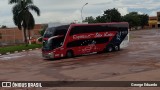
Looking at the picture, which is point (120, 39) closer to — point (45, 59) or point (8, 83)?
point (45, 59)

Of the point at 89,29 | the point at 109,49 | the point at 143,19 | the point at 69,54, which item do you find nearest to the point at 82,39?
the point at 89,29

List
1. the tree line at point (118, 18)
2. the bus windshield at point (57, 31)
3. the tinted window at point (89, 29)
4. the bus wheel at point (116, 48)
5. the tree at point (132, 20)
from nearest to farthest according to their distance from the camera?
the bus windshield at point (57, 31) → the tinted window at point (89, 29) → the bus wheel at point (116, 48) → the tree line at point (118, 18) → the tree at point (132, 20)

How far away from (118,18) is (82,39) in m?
82.1

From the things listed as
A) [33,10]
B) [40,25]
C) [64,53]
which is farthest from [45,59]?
[40,25]

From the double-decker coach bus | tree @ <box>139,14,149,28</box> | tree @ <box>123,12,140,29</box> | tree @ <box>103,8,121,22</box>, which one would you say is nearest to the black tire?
the double-decker coach bus

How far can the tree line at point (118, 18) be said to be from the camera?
107 metres

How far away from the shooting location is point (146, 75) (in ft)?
52.8

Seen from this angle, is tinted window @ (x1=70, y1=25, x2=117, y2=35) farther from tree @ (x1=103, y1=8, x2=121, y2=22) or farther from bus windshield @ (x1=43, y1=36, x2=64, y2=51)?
tree @ (x1=103, y1=8, x2=121, y2=22)

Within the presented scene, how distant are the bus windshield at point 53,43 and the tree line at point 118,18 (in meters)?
75.1

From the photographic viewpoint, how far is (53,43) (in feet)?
90.4

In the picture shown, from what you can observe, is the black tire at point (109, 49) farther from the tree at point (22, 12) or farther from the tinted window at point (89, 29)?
the tree at point (22, 12)

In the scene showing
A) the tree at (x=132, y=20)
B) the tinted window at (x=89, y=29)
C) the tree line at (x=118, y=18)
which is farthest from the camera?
the tree at (x=132, y=20)

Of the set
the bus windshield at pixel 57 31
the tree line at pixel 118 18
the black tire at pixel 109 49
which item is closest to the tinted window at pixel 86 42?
the black tire at pixel 109 49

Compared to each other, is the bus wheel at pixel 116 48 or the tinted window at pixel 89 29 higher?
the tinted window at pixel 89 29
